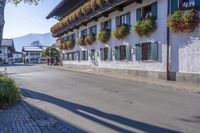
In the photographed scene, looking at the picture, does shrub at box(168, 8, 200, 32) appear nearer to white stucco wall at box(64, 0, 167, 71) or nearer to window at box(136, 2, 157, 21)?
white stucco wall at box(64, 0, 167, 71)

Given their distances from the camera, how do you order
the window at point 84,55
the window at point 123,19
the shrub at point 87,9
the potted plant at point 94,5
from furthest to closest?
1. the window at point 84,55
2. the shrub at point 87,9
3. the potted plant at point 94,5
4. the window at point 123,19

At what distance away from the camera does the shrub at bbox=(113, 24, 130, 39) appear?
25.2 metres

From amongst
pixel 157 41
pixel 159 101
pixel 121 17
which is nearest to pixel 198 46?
pixel 157 41

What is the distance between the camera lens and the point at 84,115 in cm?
959

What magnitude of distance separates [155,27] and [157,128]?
46.6ft

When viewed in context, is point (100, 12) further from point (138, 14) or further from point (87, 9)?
point (138, 14)

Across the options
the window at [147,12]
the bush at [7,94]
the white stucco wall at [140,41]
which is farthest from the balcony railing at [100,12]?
the bush at [7,94]

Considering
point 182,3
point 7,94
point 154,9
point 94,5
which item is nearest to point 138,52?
point 154,9

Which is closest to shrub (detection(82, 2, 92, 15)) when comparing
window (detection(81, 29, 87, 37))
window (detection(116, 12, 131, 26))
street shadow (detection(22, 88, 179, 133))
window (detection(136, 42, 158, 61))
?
window (detection(81, 29, 87, 37))

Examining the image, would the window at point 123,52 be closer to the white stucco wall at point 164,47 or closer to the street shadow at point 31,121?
the white stucco wall at point 164,47

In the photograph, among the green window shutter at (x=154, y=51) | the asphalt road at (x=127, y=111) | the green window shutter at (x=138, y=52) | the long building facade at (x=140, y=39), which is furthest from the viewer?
the green window shutter at (x=138, y=52)

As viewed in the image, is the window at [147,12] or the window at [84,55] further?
the window at [84,55]

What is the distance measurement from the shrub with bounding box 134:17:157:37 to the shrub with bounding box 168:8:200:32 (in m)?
2.58

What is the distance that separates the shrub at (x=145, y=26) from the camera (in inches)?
838
